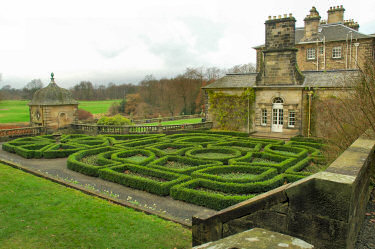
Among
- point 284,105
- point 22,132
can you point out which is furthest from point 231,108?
point 22,132

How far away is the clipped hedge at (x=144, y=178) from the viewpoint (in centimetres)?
1084

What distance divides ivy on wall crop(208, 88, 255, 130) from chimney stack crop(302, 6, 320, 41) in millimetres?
14120

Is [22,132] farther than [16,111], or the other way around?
[16,111]

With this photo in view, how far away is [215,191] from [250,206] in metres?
6.52

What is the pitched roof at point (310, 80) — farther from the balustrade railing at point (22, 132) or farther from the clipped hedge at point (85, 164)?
the balustrade railing at point (22, 132)

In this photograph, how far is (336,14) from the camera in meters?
33.9

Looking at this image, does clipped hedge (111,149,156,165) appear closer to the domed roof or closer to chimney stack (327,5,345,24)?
the domed roof

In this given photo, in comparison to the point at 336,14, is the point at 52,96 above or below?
below

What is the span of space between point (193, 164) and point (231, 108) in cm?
1238

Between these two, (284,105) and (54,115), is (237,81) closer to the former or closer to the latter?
(284,105)

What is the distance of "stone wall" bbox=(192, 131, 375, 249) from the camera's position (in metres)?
3.45

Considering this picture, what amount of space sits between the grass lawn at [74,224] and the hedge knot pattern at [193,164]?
7.83ft

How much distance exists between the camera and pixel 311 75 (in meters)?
22.8

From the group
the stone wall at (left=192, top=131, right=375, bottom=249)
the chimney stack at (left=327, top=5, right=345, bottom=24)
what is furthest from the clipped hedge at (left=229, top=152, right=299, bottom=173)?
the chimney stack at (left=327, top=5, right=345, bottom=24)
